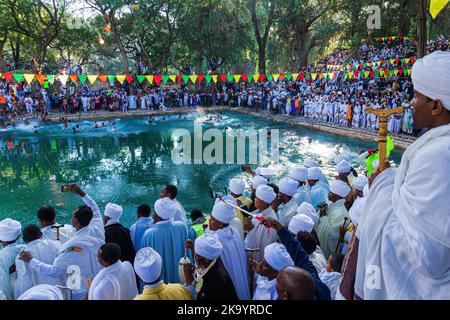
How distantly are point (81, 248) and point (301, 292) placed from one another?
2.22 meters

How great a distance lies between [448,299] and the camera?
55.2 inches

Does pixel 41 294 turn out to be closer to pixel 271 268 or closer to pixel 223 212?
pixel 271 268

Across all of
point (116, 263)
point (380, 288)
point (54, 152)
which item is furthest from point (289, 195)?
point (54, 152)

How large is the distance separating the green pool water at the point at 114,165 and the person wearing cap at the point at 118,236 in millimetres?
3685

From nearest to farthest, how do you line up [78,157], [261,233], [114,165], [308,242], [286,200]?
[308,242] < [261,233] < [286,200] < [114,165] < [78,157]

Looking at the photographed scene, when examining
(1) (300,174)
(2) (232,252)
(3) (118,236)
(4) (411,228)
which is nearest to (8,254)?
(3) (118,236)

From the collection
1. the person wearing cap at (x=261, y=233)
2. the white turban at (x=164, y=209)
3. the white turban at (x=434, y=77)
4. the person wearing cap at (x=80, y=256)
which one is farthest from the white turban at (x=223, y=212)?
the white turban at (x=434, y=77)

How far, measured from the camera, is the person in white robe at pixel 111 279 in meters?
2.77

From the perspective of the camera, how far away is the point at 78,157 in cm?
1451

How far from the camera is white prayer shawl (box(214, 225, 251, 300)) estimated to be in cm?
327

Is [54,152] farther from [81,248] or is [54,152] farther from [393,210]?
[393,210]

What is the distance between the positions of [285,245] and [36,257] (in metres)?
2.33
